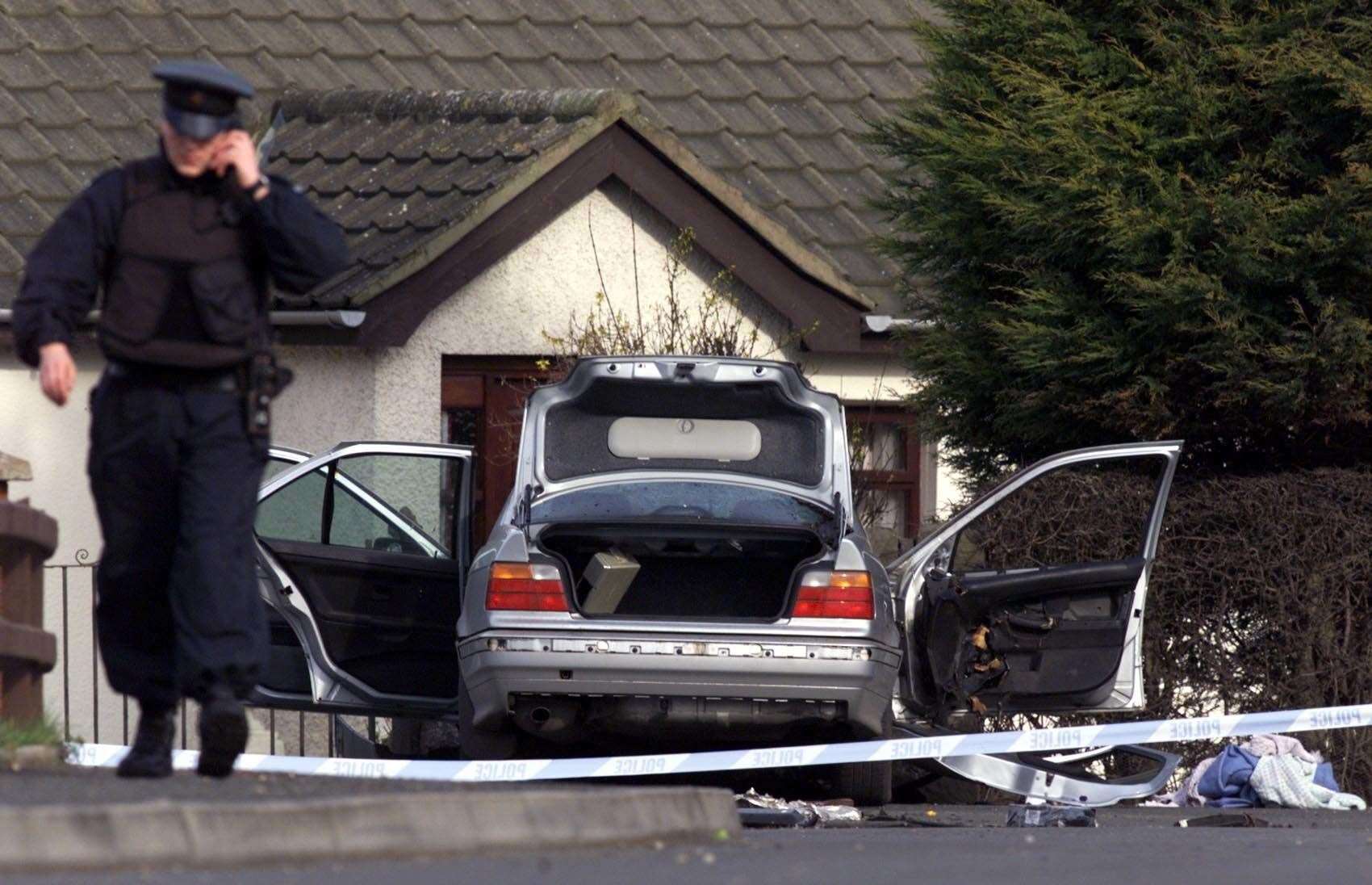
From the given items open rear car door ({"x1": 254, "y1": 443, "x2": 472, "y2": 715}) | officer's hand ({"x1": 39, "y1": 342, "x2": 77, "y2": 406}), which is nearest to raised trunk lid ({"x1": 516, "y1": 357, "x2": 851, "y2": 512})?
open rear car door ({"x1": 254, "y1": 443, "x2": 472, "y2": 715})

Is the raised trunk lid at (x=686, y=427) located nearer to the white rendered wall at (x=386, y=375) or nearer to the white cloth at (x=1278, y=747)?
the white cloth at (x=1278, y=747)

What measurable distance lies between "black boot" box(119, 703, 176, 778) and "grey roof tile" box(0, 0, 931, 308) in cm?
886

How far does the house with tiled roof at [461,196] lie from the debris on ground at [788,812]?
17.4 ft

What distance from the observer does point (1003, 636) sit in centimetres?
1145

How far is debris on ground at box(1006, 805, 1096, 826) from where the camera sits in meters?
10.2

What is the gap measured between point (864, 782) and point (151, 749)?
4657mm

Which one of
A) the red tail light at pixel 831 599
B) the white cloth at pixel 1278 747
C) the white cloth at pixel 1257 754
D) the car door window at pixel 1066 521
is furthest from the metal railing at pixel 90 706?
the white cloth at pixel 1278 747

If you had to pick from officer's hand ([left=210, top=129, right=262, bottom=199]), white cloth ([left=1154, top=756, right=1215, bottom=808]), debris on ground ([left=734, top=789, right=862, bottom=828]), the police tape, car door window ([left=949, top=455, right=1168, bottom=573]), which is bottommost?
white cloth ([left=1154, top=756, right=1215, bottom=808])

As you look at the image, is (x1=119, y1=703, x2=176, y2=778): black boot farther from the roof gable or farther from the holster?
the roof gable

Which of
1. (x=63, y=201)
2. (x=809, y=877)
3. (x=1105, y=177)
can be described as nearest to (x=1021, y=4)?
(x=1105, y=177)

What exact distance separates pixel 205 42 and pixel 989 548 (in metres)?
7.50

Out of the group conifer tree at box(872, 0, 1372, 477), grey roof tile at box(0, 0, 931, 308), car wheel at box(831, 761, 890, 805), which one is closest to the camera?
car wheel at box(831, 761, 890, 805)

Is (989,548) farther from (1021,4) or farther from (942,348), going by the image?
(1021,4)

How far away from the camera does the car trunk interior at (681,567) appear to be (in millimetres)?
10789
